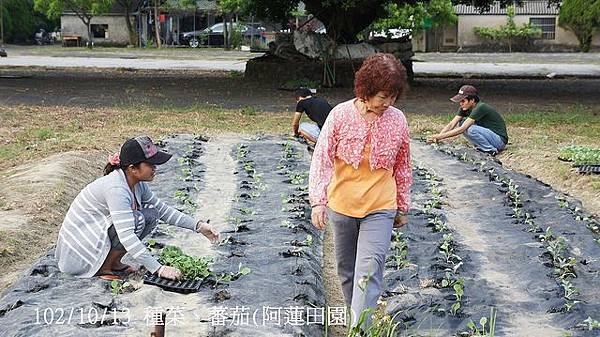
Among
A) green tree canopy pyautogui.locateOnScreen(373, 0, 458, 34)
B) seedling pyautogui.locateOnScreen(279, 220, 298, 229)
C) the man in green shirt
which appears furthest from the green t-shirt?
green tree canopy pyautogui.locateOnScreen(373, 0, 458, 34)

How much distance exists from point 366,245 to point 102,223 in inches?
67.1

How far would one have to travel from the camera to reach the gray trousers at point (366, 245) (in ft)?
16.3

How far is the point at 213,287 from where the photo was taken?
5844 mm

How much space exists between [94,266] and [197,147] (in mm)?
6115

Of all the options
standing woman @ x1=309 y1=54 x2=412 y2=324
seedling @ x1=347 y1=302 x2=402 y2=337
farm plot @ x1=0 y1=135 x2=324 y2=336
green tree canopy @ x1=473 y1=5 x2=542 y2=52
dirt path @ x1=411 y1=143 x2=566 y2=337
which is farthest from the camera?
green tree canopy @ x1=473 y1=5 x2=542 y2=52

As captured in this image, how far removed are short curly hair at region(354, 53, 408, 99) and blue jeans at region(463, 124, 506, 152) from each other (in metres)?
7.33

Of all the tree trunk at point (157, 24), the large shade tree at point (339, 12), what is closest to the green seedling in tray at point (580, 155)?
the large shade tree at point (339, 12)

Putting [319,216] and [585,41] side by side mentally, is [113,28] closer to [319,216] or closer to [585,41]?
[585,41]

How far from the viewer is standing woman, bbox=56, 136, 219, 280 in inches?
219

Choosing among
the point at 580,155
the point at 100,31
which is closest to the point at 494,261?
the point at 580,155

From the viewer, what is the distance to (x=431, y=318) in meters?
5.61

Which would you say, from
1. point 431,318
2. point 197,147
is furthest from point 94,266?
point 197,147

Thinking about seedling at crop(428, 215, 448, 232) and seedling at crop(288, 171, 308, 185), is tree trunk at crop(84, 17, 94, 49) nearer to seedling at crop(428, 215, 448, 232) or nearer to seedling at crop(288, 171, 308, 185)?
seedling at crop(288, 171, 308, 185)

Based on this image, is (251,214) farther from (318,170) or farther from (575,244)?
(318,170)
